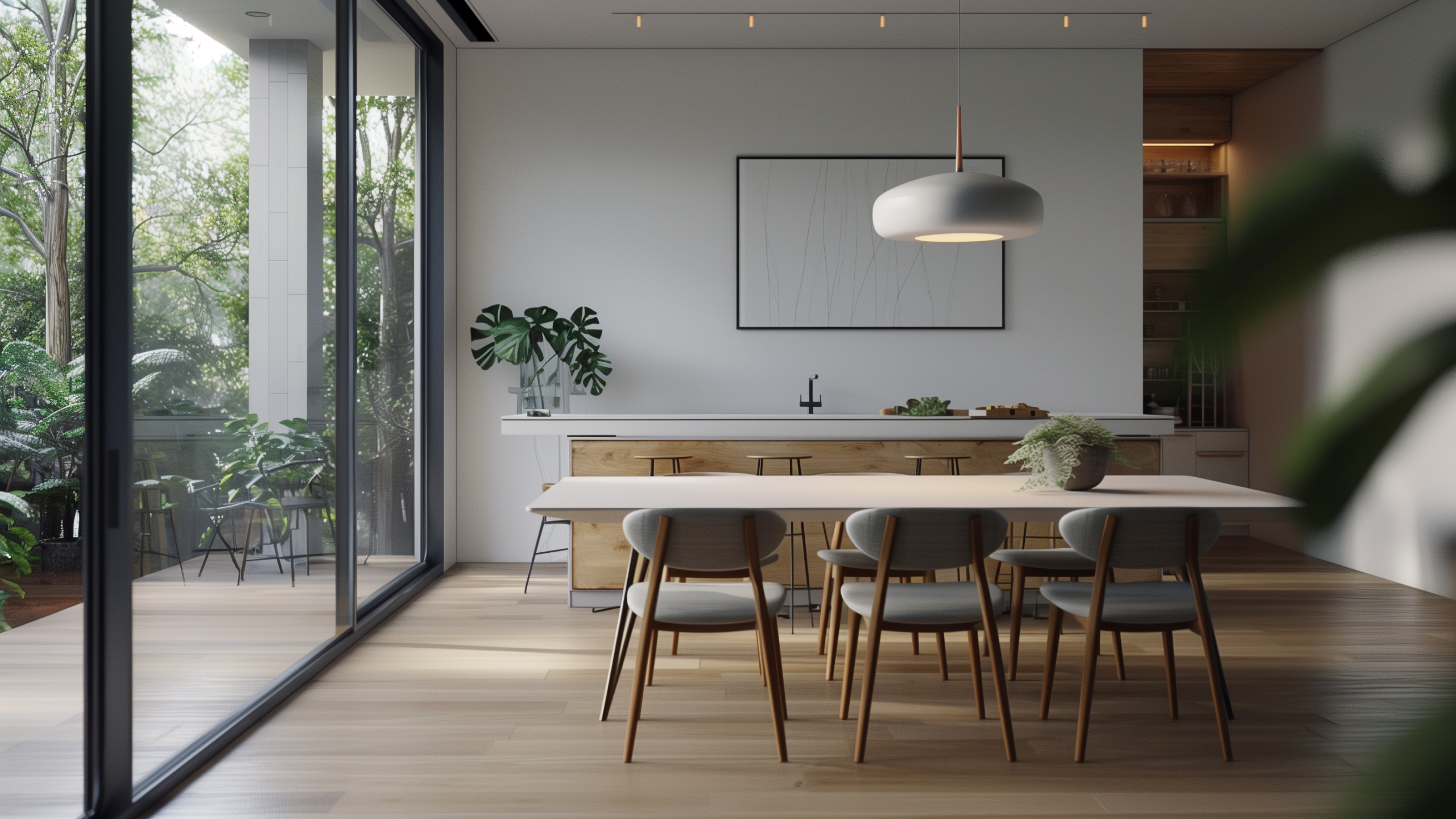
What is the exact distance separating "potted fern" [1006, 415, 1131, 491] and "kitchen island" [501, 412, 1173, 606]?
1301 mm

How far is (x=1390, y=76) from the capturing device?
17.0 ft

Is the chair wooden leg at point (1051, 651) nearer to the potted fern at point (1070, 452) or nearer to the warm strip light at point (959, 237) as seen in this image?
the potted fern at point (1070, 452)

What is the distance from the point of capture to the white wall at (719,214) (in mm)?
5805

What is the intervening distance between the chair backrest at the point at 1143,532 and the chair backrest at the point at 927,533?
23cm

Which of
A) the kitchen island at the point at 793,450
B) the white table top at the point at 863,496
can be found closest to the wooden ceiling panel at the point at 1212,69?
the kitchen island at the point at 793,450

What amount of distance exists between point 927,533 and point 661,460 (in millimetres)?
2049

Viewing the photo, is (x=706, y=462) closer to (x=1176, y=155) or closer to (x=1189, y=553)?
(x=1189, y=553)

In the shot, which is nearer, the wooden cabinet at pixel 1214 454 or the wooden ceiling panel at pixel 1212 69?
the wooden ceiling panel at pixel 1212 69

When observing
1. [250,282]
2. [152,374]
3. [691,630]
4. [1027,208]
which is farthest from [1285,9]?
[152,374]

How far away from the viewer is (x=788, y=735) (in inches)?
116

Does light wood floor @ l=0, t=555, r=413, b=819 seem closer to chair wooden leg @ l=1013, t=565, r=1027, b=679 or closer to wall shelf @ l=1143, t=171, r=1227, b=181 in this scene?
chair wooden leg @ l=1013, t=565, r=1027, b=679

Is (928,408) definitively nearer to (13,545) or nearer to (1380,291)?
(1380,291)

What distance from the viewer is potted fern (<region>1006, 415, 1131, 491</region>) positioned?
10.6ft

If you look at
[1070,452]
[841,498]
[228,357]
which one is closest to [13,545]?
[228,357]
